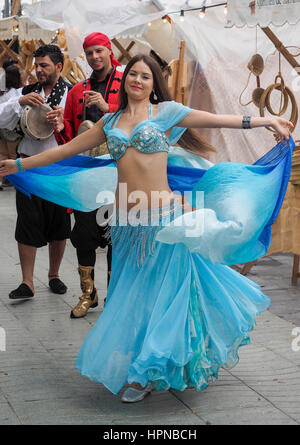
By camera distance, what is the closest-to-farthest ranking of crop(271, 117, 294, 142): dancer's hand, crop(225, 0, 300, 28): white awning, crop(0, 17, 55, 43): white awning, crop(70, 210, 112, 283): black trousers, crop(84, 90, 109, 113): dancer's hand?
crop(271, 117, 294, 142): dancer's hand < crop(84, 90, 109, 113): dancer's hand < crop(70, 210, 112, 283): black trousers < crop(225, 0, 300, 28): white awning < crop(0, 17, 55, 43): white awning

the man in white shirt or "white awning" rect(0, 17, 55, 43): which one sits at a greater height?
"white awning" rect(0, 17, 55, 43)

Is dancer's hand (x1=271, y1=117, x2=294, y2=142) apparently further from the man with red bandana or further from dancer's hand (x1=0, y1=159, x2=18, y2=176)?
the man with red bandana

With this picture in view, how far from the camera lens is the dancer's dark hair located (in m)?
3.61

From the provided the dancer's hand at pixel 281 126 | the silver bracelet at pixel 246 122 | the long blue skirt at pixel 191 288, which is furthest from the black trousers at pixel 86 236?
the dancer's hand at pixel 281 126

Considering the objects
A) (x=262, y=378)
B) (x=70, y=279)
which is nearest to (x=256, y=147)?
(x=70, y=279)

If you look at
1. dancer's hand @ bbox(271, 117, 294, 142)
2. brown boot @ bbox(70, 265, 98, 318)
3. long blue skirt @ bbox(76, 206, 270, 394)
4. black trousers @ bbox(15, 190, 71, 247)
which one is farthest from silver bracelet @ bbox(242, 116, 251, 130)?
black trousers @ bbox(15, 190, 71, 247)

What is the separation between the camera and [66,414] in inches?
132

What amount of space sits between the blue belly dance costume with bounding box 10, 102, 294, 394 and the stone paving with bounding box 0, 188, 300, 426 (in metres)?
0.17

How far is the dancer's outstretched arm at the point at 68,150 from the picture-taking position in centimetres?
380

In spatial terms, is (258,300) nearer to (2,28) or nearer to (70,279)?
(70,279)

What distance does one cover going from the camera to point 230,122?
3.51 m

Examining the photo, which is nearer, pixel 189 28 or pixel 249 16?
pixel 249 16

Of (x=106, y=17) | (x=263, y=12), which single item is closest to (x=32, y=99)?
(x=263, y=12)

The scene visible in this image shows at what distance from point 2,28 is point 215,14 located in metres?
5.77
